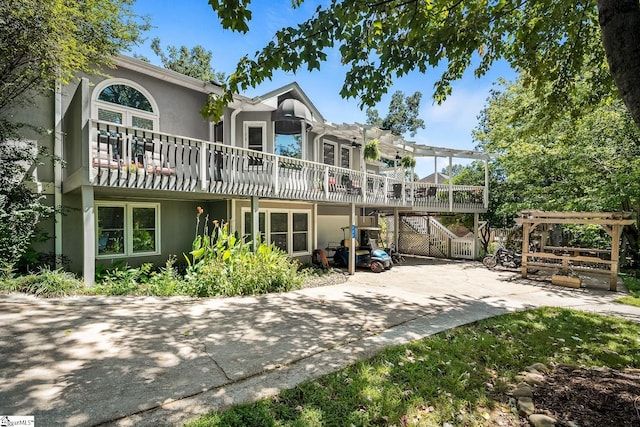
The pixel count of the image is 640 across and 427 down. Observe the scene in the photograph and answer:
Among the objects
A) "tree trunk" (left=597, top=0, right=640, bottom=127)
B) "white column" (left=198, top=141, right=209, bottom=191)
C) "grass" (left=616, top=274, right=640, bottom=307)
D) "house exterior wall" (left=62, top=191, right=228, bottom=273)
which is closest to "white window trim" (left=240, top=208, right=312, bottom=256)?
"house exterior wall" (left=62, top=191, right=228, bottom=273)

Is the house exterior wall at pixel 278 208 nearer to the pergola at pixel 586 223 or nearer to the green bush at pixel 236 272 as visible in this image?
the green bush at pixel 236 272

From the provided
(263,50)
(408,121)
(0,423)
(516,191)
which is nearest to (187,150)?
(263,50)

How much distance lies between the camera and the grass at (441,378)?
8.79 feet

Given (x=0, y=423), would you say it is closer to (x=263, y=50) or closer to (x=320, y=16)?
(x=263, y=50)

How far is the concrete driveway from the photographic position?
2775 millimetres

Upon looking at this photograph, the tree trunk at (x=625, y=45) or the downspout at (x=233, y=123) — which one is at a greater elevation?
the downspout at (x=233, y=123)

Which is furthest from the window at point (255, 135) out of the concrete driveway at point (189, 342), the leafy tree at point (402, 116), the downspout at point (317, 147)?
the leafy tree at point (402, 116)

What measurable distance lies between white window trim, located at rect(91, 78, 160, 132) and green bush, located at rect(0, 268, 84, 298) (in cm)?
454

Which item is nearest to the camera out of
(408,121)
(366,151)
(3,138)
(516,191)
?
(3,138)

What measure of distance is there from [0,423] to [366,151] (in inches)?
472

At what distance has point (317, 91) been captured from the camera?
13203 mm

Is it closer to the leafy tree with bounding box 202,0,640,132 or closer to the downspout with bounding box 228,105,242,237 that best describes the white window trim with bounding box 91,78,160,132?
the downspout with bounding box 228,105,242,237

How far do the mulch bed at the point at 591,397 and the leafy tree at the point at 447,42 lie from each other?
100 inches

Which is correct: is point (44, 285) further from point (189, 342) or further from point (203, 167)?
point (189, 342)
